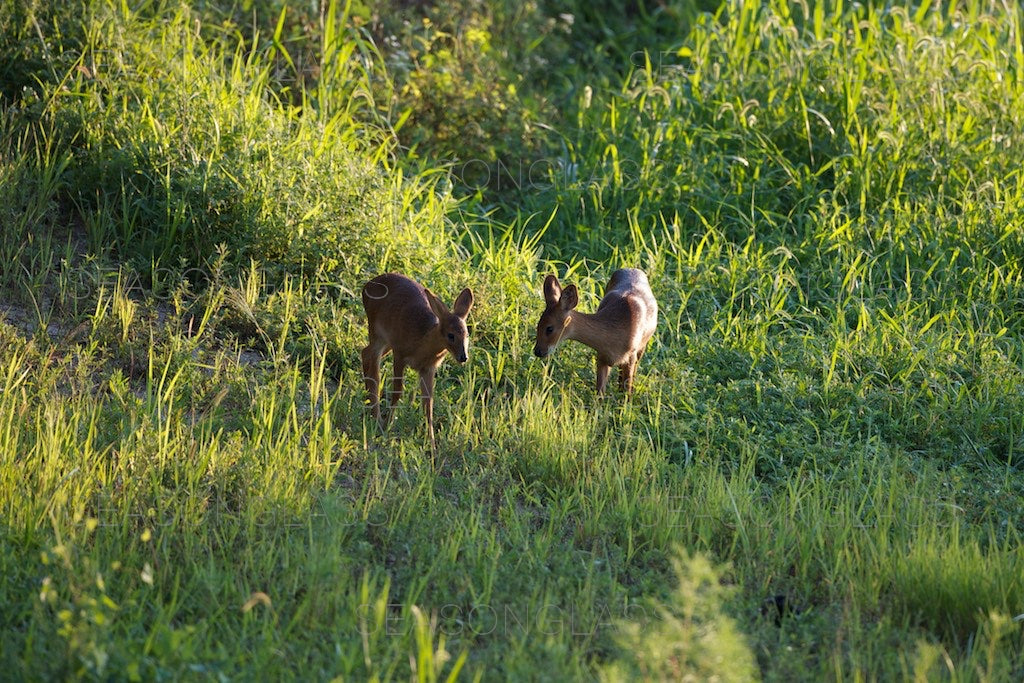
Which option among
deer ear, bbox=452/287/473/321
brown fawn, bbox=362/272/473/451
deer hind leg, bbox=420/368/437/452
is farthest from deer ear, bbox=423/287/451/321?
deer hind leg, bbox=420/368/437/452

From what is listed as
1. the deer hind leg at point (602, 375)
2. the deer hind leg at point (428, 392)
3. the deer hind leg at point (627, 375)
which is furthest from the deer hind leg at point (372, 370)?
the deer hind leg at point (627, 375)

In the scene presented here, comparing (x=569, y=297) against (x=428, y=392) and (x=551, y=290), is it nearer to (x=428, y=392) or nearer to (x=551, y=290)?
(x=551, y=290)

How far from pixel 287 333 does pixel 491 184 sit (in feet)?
8.19

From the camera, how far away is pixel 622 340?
559 centimetres

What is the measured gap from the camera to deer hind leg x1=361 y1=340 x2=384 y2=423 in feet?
18.1

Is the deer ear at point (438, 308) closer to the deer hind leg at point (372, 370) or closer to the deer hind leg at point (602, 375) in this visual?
the deer hind leg at point (372, 370)

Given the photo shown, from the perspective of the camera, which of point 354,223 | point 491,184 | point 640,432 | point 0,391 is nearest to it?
point 0,391

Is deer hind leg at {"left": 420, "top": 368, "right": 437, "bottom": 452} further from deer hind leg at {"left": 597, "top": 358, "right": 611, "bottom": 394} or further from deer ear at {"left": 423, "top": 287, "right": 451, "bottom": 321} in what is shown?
deer hind leg at {"left": 597, "top": 358, "right": 611, "bottom": 394}

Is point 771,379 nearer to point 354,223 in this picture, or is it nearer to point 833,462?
point 833,462

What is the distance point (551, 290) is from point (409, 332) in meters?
0.66

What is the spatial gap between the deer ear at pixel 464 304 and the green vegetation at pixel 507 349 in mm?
526

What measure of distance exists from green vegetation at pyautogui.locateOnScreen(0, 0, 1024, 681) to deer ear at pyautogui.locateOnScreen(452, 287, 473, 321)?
526 millimetres

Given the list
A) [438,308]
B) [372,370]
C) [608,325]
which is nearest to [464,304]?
[438,308]

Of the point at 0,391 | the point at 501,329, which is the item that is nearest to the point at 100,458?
the point at 0,391
